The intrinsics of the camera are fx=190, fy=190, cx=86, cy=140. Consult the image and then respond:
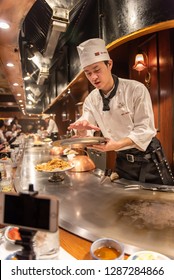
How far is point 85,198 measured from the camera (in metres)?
1.36

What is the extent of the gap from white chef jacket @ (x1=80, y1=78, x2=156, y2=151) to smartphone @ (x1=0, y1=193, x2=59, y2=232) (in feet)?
3.67

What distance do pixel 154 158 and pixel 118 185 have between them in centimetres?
50

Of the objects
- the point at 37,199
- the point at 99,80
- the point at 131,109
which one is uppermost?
the point at 99,80

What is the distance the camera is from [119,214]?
110cm

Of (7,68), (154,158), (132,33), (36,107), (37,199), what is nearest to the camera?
(37,199)

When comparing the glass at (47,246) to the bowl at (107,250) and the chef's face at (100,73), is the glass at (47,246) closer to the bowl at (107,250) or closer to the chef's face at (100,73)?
the bowl at (107,250)

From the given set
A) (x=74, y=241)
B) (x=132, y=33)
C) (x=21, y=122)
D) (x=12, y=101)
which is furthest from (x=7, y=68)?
(x=21, y=122)

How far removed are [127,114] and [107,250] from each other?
1236 mm

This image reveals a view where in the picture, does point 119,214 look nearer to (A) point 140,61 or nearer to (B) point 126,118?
(B) point 126,118

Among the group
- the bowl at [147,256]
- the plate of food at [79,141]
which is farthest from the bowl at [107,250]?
the plate of food at [79,141]

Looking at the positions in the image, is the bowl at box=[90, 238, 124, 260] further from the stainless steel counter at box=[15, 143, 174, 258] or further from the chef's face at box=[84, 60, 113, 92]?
the chef's face at box=[84, 60, 113, 92]

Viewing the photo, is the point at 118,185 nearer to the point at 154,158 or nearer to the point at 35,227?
the point at 154,158

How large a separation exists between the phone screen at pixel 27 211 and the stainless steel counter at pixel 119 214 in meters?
0.47

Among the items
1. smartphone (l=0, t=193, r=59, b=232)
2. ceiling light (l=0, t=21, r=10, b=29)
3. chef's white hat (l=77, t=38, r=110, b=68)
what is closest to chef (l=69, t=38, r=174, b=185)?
chef's white hat (l=77, t=38, r=110, b=68)
